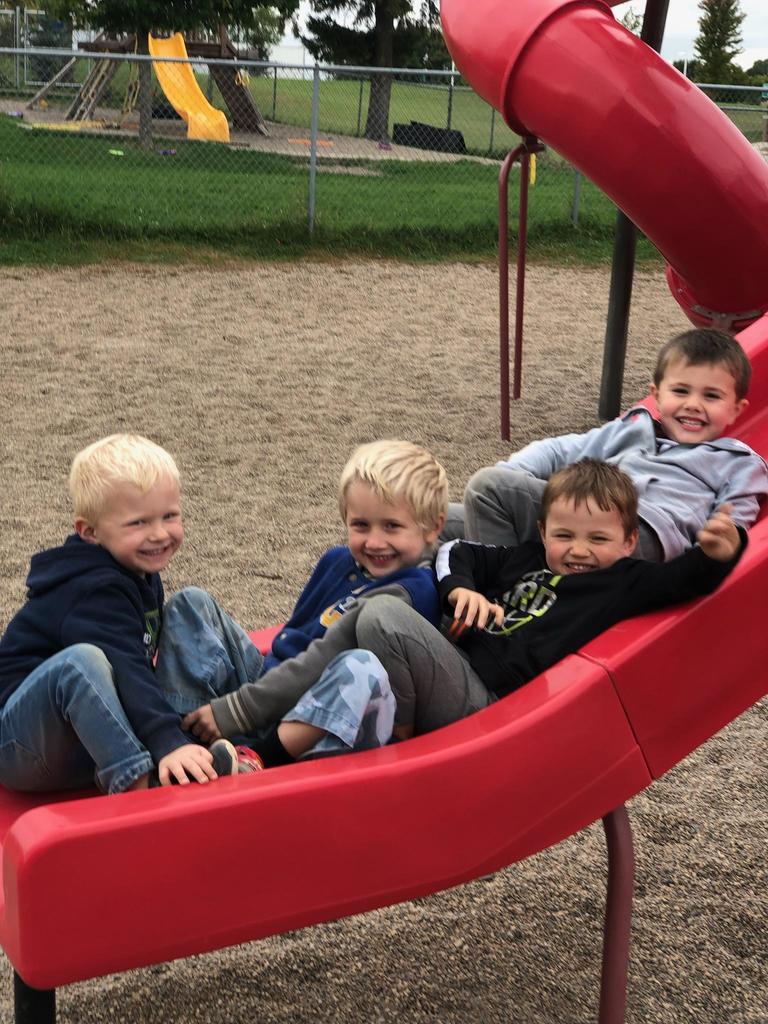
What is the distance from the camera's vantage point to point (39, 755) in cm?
181

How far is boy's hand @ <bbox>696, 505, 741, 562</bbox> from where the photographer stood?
1.82 meters

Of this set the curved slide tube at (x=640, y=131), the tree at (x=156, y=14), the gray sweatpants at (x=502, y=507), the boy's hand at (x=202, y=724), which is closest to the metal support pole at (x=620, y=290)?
the curved slide tube at (x=640, y=131)

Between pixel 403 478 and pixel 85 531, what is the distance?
51 cm

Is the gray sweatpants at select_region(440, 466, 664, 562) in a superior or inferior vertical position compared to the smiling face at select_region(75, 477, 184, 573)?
inferior

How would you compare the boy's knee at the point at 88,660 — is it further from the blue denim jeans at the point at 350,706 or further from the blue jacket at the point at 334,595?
the blue jacket at the point at 334,595

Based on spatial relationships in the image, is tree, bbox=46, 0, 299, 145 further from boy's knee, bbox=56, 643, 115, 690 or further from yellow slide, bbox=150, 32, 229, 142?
boy's knee, bbox=56, 643, 115, 690

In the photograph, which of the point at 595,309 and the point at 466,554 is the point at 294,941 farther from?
the point at 595,309

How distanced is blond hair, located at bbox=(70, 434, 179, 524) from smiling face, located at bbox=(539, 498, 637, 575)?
0.64 m

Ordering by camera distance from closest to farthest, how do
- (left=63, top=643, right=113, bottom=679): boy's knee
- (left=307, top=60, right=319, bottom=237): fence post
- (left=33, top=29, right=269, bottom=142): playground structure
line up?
(left=63, top=643, right=113, bottom=679): boy's knee, (left=307, top=60, right=319, bottom=237): fence post, (left=33, top=29, right=269, bottom=142): playground structure

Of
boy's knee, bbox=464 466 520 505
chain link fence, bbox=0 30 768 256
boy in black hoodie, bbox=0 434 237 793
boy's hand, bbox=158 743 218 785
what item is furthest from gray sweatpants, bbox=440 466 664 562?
chain link fence, bbox=0 30 768 256

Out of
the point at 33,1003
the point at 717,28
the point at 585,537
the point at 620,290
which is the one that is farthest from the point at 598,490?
the point at 717,28

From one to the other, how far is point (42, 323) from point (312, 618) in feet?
17.7

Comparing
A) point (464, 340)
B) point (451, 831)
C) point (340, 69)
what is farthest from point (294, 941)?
point (340, 69)

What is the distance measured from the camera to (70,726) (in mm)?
1799
